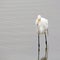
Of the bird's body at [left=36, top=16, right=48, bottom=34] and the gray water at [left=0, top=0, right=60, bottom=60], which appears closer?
the bird's body at [left=36, top=16, right=48, bottom=34]

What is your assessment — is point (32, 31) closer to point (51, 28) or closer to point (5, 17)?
point (5, 17)

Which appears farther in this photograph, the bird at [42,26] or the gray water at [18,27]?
the gray water at [18,27]

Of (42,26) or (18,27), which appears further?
(18,27)

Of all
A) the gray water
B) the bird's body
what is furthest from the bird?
the gray water

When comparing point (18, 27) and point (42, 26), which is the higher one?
point (42, 26)

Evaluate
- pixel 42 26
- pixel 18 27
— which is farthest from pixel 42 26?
pixel 18 27

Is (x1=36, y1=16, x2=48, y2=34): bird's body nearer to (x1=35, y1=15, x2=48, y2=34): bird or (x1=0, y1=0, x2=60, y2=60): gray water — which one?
(x1=35, y1=15, x2=48, y2=34): bird

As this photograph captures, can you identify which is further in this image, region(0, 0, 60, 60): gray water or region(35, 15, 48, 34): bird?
region(0, 0, 60, 60): gray water

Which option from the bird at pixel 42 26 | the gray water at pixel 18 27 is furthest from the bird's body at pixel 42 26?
the gray water at pixel 18 27

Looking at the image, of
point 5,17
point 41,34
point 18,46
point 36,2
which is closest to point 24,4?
point 36,2

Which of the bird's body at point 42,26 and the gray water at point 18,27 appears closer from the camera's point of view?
the bird's body at point 42,26

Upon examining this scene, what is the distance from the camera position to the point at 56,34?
3.40 ft

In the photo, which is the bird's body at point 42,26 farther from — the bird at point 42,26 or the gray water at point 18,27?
the gray water at point 18,27

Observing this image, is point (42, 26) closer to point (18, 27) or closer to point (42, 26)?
point (42, 26)
